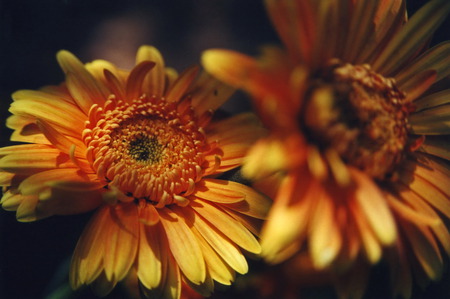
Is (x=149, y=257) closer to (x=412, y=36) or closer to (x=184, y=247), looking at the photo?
(x=184, y=247)

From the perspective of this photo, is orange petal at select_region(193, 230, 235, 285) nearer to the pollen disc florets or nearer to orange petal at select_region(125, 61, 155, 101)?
the pollen disc florets

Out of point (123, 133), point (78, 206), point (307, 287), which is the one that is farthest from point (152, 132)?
point (307, 287)

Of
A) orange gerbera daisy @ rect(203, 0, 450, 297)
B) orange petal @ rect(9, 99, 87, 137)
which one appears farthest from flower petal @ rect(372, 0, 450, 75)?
orange petal @ rect(9, 99, 87, 137)

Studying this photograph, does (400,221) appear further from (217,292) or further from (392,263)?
(217,292)

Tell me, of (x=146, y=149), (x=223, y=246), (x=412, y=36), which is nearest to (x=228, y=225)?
(x=223, y=246)

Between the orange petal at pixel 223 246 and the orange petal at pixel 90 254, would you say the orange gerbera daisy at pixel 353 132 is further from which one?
the orange petal at pixel 90 254
